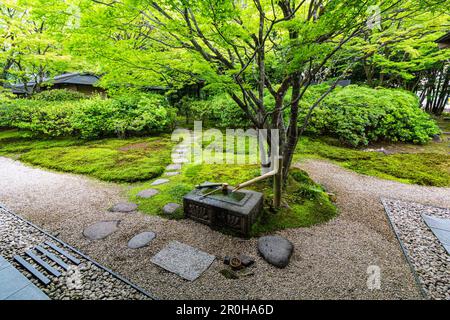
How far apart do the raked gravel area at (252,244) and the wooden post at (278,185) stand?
555 millimetres

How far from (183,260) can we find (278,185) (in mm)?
1934

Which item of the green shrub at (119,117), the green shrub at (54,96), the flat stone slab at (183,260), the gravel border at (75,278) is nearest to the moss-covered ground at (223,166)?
the green shrub at (119,117)

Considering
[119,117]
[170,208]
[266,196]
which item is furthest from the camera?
[119,117]

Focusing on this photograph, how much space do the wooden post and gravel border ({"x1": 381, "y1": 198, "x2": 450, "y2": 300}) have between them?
184cm

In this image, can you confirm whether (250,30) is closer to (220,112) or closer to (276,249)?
(276,249)

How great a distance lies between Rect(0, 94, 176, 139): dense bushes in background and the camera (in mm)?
8836

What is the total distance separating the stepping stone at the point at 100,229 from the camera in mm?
3116

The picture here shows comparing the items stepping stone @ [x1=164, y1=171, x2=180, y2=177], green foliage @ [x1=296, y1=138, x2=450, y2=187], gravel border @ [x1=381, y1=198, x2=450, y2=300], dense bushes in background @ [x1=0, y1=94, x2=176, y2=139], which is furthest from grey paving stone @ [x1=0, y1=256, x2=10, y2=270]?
dense bushes in background @ [x1=0, y1=94, x2=176, y2=139]

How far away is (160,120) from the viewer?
10367 mm

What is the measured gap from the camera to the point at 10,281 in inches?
88.6

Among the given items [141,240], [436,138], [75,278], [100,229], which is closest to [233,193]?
[141,240]

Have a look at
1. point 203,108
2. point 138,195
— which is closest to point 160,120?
point 203,108

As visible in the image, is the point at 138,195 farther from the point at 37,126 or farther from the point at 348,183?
the point at 37,126

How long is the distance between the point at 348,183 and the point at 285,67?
3.66 metres
